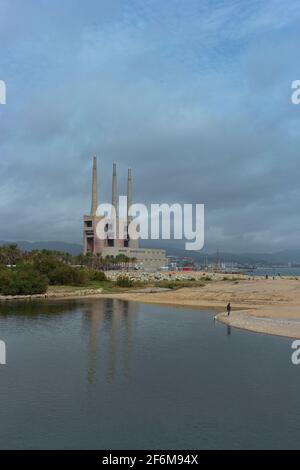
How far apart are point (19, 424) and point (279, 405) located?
12.6 m

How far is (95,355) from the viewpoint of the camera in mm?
37188

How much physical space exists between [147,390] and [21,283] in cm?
6430

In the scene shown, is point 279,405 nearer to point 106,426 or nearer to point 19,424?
point 106,426

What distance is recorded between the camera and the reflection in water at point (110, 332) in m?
34.2

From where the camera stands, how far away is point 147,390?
2816 cm

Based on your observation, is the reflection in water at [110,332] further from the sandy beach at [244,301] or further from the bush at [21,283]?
the bush at [21,283]

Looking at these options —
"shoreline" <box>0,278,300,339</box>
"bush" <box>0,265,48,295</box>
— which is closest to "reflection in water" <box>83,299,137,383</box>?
"shoreline" <box>0,278,300,339</box>

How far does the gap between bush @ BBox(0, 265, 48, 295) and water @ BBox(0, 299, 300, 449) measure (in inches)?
1580

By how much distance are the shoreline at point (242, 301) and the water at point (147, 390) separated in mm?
5735

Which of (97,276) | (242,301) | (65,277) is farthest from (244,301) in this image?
(97,276)

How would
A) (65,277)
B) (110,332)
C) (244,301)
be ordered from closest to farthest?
(110,332)
(244,301)
(65,277)

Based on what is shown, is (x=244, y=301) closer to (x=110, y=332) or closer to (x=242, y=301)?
(x=242, y=301)

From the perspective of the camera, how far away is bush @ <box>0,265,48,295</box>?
88.0 m

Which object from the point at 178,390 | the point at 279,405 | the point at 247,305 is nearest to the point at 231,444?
the point at 279,405
